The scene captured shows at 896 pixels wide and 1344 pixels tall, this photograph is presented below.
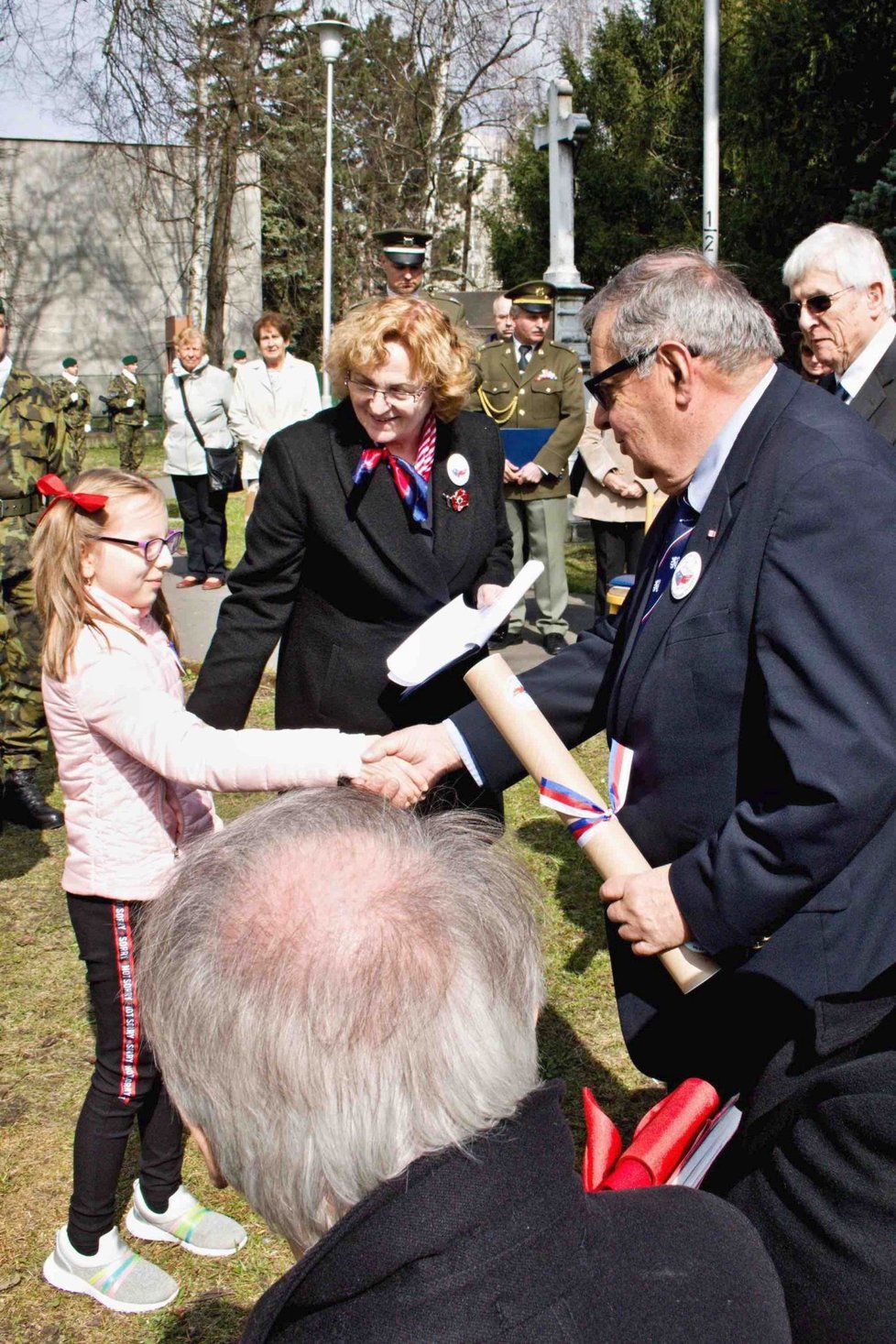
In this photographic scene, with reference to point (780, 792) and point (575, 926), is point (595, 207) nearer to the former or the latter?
point (575, 926)

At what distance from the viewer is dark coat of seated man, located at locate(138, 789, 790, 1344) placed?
3.43ft

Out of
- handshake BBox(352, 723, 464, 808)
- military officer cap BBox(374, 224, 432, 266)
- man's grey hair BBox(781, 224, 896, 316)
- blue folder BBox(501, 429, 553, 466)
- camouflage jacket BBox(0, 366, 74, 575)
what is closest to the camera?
handshake BBox(352, 723, 464, 808)

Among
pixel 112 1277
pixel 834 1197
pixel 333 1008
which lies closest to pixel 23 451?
pixel 112 1277

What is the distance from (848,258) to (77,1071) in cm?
355

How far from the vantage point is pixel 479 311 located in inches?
887

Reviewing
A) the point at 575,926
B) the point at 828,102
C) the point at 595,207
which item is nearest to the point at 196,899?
the point at 575,926

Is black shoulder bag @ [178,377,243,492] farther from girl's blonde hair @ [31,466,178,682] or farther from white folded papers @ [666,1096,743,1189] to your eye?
white folded papers @ [666,1096,743,1189]

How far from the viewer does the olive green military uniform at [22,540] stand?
17.6ft

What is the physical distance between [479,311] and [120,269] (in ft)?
50.6

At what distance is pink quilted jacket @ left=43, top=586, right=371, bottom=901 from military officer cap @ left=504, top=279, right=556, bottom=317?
6.10 meters

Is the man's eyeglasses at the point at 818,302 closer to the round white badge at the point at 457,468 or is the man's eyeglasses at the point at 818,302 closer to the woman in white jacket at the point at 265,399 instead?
the round white badge at the point at 457,468

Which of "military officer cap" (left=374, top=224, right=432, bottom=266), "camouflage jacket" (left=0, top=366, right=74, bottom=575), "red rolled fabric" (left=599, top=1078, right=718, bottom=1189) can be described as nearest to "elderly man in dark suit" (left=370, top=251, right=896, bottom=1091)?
"red rolled fabric" (left=599, top=1078, right=718, bottom=1189)

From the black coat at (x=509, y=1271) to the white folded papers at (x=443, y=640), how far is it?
1.50 meters

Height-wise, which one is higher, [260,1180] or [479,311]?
[479,311]
